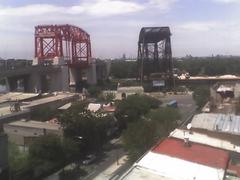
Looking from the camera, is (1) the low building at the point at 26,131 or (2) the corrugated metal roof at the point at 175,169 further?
(1) the low building at the point at 26,131

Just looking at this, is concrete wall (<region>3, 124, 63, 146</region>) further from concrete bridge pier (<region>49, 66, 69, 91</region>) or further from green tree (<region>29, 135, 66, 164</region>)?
concrete bridge pier (<region>49, 66, 69, 91</region>)

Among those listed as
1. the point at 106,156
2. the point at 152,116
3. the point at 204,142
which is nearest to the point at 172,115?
the point at 152,116

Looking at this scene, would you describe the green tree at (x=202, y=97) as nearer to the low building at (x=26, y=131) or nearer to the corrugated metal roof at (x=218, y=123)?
the corrugated metal roof at (x=218, y=123)

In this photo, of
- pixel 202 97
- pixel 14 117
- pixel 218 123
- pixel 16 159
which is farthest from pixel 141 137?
pixel 202 97

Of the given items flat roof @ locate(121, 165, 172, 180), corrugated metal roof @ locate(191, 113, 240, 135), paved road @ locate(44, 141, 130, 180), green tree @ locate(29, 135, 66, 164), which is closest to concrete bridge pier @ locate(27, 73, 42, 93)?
paved road @ locate(44, 141, 130, 180)

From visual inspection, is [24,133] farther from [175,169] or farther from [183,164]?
[175,169]

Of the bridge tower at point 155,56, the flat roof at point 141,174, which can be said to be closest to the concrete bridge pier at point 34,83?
the bridge tower at point 155,56
